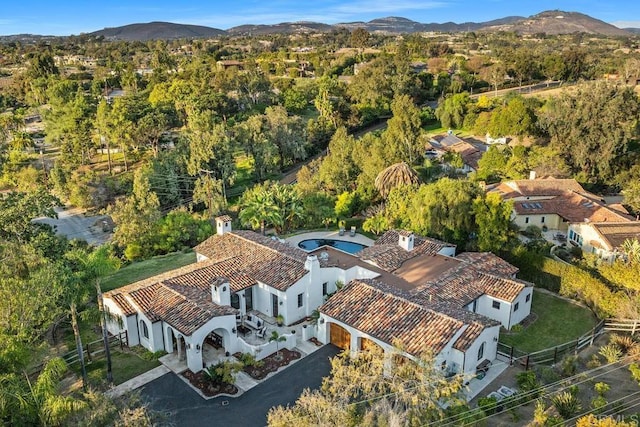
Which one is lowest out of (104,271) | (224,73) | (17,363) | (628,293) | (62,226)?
(62,226)

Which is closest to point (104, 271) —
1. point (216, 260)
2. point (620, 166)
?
point (216, 260)

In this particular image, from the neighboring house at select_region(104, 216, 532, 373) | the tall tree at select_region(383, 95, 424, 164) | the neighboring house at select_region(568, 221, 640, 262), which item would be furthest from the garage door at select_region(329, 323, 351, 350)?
the tall tree at select_region(383, 95, 424, 164)

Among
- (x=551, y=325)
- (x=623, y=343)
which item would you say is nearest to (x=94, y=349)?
(x=551, y=325)

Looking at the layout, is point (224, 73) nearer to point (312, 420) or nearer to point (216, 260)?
point (216, 260)

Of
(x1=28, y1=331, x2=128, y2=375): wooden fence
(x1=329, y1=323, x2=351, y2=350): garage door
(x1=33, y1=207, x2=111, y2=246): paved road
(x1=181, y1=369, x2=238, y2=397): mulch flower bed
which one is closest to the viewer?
(x1=181, y1=369, x2=238, y2=397): mulch flower bed

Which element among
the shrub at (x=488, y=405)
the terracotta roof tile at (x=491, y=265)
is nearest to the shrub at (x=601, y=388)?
the shrub at (x=488, y=405)

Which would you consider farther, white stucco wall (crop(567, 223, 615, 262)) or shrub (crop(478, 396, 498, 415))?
white stucco wall (crop(567, 223, 615, 262))

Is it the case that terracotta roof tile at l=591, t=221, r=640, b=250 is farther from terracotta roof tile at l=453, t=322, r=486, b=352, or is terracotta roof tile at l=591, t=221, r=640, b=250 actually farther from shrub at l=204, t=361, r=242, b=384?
shrub at l=204, t=361, r=242, b=384
